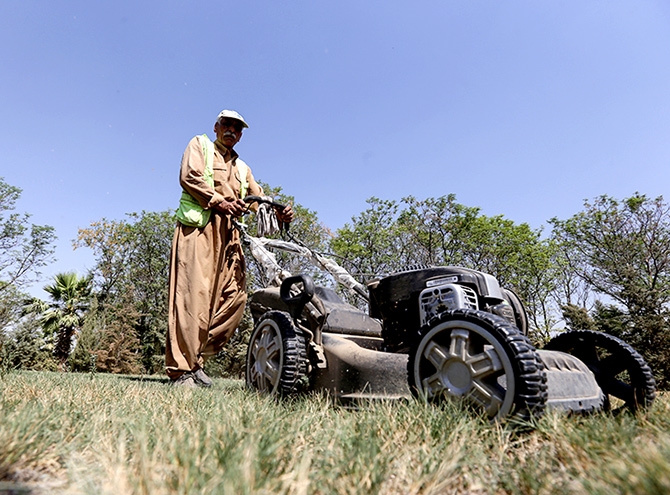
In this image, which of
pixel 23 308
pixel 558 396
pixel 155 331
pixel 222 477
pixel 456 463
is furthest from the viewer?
pixel 23 308

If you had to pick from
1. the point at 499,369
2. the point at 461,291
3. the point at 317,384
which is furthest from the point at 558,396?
the point at 317,384

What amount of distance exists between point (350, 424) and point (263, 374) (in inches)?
52.4

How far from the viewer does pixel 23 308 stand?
14.5 m

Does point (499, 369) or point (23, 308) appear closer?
point (499, 369)

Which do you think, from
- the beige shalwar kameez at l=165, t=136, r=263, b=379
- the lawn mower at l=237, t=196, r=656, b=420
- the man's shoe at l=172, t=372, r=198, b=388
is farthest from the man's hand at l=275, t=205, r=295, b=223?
the man's shoe at l=172, t=372, r=198, b=388

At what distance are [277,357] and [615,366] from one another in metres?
2.02

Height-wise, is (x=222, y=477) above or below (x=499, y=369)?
below

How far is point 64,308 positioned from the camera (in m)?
15.6

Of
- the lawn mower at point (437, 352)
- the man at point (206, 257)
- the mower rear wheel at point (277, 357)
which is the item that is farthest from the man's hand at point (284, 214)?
Answer: the mower rear wheel at point (277, 357)

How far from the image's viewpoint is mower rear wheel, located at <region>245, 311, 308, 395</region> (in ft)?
8.91

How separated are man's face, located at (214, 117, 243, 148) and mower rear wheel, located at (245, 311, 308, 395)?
2202mm

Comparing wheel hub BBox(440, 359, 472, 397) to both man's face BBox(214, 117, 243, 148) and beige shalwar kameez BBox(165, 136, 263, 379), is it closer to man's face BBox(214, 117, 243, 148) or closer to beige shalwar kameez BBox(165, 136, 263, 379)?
beige shalwar kameez BBox(165, 136, 263, 379)

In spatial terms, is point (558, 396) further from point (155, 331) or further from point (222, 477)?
point (155, 331)

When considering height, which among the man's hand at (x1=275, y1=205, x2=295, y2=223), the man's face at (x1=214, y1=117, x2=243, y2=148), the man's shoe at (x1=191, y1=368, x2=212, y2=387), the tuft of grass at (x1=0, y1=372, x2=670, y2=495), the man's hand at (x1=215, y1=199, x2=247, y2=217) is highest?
the man's face at (x1=214, y1=117, x2=243, y2=148)
